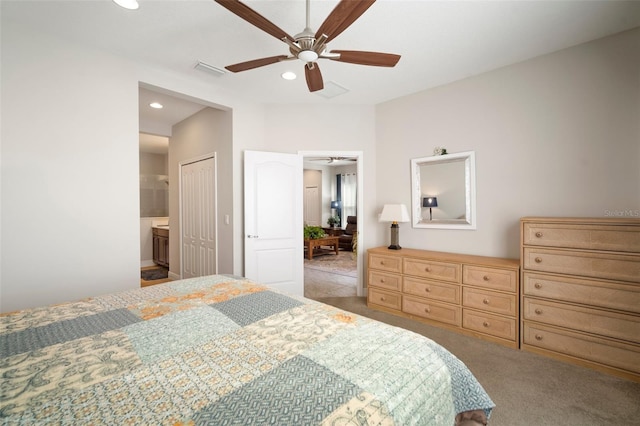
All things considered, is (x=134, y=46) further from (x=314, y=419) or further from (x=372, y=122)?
(x=314, y=419)

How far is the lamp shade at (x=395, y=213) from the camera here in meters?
3.45

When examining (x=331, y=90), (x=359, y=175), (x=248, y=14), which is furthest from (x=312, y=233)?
(x=248, y=14)

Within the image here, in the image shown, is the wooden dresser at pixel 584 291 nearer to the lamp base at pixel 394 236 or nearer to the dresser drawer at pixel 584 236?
the dresser drawer at pixel 584 236

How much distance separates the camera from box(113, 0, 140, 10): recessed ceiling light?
1.98m

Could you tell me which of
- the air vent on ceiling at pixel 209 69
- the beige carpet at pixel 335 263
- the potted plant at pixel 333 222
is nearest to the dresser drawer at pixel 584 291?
the beige carpet at pixel 335 263

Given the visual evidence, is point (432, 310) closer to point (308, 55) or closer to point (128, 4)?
point (308, 55)

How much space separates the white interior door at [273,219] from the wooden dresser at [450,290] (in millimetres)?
1104

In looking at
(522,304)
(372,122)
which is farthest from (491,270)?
(372,122)

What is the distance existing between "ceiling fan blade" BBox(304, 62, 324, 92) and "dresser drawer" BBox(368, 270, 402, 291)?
7.23ft

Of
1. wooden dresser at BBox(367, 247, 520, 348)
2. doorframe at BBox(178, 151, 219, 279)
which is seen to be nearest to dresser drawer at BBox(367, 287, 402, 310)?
wooden dresser at BBox(367, 247, 520, 348)

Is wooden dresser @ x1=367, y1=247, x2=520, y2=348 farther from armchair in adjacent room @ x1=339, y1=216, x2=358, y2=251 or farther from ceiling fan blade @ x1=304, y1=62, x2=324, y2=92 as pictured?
armchair in adjacent room @ x1=339, y1=216, x2=358, y2=251

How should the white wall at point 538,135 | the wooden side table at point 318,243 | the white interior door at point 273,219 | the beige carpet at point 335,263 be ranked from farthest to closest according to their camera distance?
the wooden side table at point 318,243
the beige carpet at point 335,263
the white interior door at point 273,219
the white wall at point 538,135

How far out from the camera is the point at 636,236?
2.03 metres

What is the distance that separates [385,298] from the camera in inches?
134
